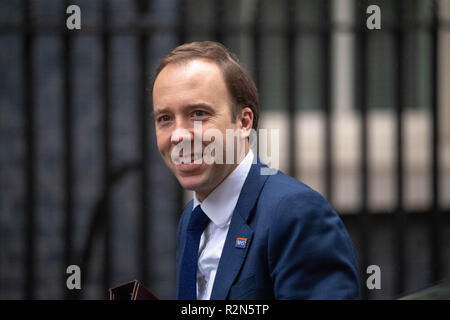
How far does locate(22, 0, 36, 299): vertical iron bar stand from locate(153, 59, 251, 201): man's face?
2791mm

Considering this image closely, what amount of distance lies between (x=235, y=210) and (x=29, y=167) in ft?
9.55

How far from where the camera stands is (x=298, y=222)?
4.57 ft

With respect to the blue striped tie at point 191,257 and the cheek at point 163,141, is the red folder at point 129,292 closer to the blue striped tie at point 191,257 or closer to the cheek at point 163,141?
the blue striped tie at point 191,257

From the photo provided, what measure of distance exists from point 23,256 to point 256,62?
7.24 ft

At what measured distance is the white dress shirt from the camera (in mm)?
1582

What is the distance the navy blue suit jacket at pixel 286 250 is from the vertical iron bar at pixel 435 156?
9.72 ft

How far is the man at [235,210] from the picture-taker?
1358 millimetres

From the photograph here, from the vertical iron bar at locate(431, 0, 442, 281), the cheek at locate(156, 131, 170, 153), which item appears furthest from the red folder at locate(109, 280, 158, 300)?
the vertical iron bar at locate(431, 0, 442, 281)

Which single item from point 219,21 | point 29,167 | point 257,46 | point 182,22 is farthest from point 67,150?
point 257,46

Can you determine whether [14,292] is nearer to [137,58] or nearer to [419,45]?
[137,58]

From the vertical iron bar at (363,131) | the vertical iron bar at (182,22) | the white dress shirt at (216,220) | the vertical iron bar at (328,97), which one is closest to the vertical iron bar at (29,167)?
the vertical iron bar at (182,22)

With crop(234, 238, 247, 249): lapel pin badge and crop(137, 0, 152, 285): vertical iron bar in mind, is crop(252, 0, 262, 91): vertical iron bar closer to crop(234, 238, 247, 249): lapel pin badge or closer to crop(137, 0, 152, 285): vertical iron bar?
crop(137, 0, 152, 285): vertical iron bar

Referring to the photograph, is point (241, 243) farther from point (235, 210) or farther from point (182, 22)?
point (182, 22)
